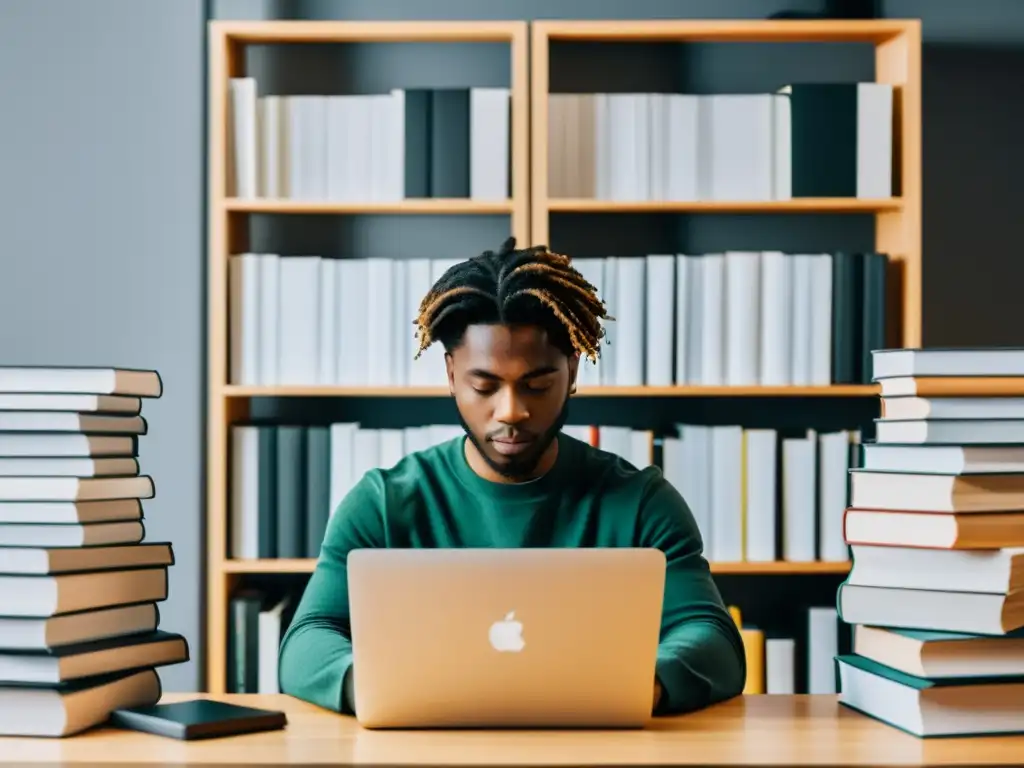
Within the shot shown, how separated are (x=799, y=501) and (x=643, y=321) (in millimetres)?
530

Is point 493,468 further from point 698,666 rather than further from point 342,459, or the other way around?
point 342,459

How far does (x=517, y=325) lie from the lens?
5.76 feet

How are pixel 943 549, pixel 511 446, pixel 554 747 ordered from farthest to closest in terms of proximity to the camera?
1. pixel 511 446
2. pixel 943 549
3. pixel 554 747

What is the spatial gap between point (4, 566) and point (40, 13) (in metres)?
1.96

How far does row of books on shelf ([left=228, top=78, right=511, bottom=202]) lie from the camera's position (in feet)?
9.18

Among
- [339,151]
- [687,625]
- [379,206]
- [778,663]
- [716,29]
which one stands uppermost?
[716,29]

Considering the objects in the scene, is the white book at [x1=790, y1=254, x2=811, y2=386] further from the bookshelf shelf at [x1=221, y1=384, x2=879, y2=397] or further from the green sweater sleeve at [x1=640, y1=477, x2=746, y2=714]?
the green sweater sleeve at [x1=640, y1=477, x2=746, y2=714]

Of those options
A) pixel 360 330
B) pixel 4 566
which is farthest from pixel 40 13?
pixel 4 566

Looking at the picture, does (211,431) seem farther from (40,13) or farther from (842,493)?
(842,493)

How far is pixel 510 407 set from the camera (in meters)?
1.75

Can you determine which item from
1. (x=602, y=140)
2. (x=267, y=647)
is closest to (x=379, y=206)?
(x=602, y=140)

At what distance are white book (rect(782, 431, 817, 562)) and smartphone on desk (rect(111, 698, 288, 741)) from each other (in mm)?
1659

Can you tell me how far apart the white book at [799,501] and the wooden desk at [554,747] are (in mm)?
1422

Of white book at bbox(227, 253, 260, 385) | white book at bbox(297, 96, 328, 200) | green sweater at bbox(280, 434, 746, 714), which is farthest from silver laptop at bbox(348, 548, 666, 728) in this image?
white book at bbox(297, 96, 328, 200)
